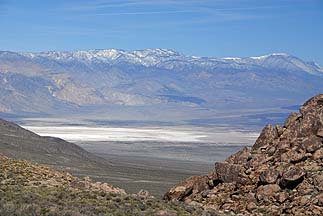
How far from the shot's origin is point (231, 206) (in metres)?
18.2

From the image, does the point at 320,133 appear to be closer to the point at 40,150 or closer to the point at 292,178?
the point at 292,178

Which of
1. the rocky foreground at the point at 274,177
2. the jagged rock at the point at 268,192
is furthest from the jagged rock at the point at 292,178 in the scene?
the jagged rock at the point at 268,192

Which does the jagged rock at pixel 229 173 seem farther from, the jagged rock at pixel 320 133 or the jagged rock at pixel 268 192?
the jagged rock at pixel 320 133

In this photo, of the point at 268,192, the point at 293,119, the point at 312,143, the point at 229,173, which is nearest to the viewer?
the point at 268,192

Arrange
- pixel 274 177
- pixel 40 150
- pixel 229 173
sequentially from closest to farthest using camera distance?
pixel 274 177 → pixel 229 173 → pixel 40 150

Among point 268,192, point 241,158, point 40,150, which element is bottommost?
point 40,150

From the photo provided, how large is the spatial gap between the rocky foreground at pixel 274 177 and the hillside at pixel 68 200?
6.54ft

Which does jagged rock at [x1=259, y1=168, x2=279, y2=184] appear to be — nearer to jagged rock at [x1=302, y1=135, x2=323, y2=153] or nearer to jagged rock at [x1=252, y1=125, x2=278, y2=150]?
jagged rock at [x1=302, y1=135, x2=323, y2=153]

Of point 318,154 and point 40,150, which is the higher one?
point 318,154

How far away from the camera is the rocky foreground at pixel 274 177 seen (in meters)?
17.2

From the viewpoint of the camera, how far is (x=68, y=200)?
1606 cm

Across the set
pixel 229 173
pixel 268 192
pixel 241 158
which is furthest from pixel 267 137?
pixel 268 192

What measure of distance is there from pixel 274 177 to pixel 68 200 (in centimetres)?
565

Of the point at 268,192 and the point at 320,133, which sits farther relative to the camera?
the point at 320,133
